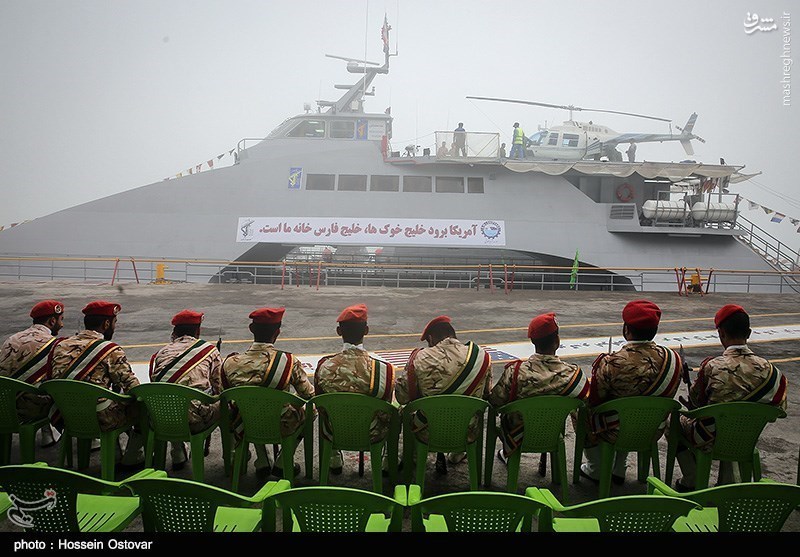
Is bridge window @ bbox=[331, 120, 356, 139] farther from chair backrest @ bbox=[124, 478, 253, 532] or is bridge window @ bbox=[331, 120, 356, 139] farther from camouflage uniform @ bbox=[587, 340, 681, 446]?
chair backrest @ bbox=[124, 478, 253, 532]

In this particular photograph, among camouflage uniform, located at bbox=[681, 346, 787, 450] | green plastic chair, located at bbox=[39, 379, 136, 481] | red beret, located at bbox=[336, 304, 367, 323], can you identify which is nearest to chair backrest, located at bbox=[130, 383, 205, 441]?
green plastic chair, located at bbox=[39, 379, 136, 481]

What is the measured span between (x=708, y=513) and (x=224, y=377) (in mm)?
2638

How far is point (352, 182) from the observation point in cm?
1816

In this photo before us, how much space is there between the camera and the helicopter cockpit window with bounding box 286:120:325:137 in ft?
66.2

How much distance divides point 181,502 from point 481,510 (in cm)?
102

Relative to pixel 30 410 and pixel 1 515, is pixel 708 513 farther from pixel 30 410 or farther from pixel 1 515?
pixel 30 410

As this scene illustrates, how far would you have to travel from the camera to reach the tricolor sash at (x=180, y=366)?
10.2ft

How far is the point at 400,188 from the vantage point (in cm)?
1814

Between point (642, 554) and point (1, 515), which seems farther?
point (1, 515)

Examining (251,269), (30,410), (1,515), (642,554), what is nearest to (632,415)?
(642,554)

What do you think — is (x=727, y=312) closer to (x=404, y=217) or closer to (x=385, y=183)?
(x=404, y=217)

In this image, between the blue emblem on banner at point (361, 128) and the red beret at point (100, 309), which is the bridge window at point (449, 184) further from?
the red beret at point (100, 309)

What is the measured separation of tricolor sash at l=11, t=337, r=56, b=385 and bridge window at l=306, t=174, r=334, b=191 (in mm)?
15364

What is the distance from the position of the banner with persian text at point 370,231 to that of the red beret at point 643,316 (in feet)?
46.8
